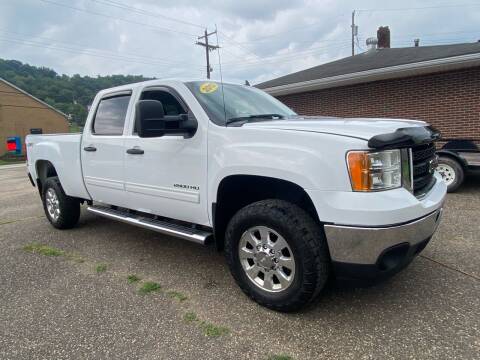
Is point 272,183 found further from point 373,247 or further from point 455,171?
point 455,171

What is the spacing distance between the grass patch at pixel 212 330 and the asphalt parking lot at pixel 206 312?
1 cm

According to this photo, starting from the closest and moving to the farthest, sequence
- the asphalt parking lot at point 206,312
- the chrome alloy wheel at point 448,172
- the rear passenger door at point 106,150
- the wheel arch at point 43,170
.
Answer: the asphalt parking lot at point 206,312, the rear passenger door at point 106,150, the wheel arch at point 43,170, the chrome alloy wheel at point 448,172

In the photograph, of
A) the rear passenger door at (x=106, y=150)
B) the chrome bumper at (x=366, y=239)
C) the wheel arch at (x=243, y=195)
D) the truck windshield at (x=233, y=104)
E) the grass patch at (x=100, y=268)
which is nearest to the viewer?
the chrome bumper at (x=366, y=239)

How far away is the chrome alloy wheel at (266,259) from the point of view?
2.69 meters

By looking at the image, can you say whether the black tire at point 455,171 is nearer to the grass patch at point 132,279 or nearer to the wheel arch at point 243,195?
the wheel arch at point 243,195

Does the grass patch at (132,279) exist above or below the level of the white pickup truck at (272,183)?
below

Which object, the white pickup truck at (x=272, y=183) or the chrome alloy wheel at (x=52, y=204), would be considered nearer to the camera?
the white pickup truck at (x=272, y=183)

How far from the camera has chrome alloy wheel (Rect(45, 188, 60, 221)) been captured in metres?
5.24

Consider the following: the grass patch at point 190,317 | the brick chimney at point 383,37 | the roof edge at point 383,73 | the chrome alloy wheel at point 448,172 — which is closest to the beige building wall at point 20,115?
the roof edge at point 383,73

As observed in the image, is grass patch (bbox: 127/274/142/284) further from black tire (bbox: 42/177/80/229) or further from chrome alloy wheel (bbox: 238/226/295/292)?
black tire (bbox: 42/177/80/229)

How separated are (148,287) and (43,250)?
2003mm

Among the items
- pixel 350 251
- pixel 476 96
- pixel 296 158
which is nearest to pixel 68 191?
pixel 296 158

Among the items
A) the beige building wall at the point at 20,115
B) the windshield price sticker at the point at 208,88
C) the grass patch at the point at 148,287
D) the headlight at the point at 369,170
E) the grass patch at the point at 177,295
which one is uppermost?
the beige building wall at the point at 20,115

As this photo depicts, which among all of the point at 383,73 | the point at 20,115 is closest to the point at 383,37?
the point at 383,73
